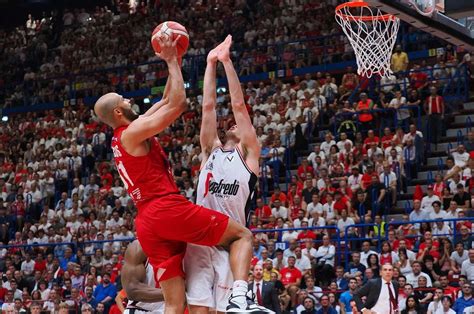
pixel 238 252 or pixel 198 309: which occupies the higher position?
pixel 238 252

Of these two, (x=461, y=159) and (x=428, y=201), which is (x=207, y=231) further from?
(x=461, y=159)

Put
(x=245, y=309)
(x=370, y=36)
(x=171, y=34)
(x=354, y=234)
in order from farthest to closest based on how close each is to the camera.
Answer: (x=354, y=234) < (x=370, y=36) < (x=171, y=34) < (x=245, y=309)

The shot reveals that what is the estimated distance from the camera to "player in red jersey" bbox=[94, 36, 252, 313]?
6879 millimetres

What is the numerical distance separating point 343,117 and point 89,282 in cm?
647

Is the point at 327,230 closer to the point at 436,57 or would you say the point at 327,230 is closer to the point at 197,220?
the point at 436,57

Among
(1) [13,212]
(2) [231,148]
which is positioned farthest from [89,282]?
(2) [231,148]

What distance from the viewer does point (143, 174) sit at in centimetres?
710

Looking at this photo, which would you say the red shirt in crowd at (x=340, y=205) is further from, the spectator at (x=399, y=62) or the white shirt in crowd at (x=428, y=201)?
the spectator at (x=399, y=62)

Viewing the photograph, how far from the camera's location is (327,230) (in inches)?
680

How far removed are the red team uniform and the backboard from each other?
3.28 m

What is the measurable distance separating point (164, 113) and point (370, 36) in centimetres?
676

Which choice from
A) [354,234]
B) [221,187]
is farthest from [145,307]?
[354,234]

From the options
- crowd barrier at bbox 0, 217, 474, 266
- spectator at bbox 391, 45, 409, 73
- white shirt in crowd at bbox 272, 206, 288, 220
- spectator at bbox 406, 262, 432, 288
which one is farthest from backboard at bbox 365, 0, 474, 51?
spectator at bbox 391, 45, 409, 73

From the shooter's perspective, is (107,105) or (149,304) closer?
(107,105)
